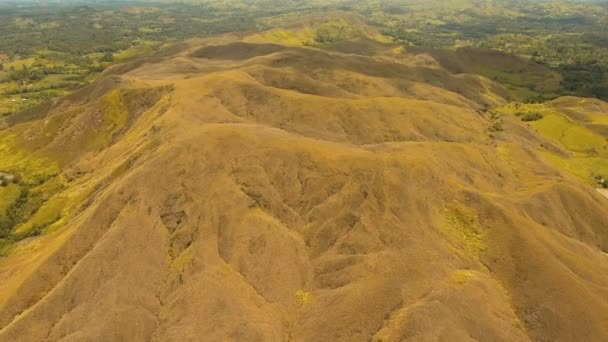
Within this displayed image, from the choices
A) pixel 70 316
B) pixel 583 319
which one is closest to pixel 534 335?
pixel 583 319

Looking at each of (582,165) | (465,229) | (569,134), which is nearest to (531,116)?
(569,134)

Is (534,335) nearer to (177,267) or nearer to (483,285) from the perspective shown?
(483,285)

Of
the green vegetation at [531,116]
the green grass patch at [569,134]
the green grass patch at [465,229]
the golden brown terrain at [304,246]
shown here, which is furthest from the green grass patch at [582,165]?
the green grass patch at [465,229]

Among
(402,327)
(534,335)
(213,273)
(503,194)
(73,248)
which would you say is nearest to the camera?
(402,327)

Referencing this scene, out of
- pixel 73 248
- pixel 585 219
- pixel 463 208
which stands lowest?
pixel 585 219

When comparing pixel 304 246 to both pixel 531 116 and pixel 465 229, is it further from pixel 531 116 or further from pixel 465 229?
pixel 531 116

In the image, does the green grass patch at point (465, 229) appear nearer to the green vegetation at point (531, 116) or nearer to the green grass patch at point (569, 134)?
the green grass patch at point (569, 134)

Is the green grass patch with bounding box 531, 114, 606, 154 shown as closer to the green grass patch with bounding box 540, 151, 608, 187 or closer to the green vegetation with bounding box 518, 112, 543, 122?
the green vegetation with bounding box 518, 112, 543, 122

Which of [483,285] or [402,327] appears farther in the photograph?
[483,285]
